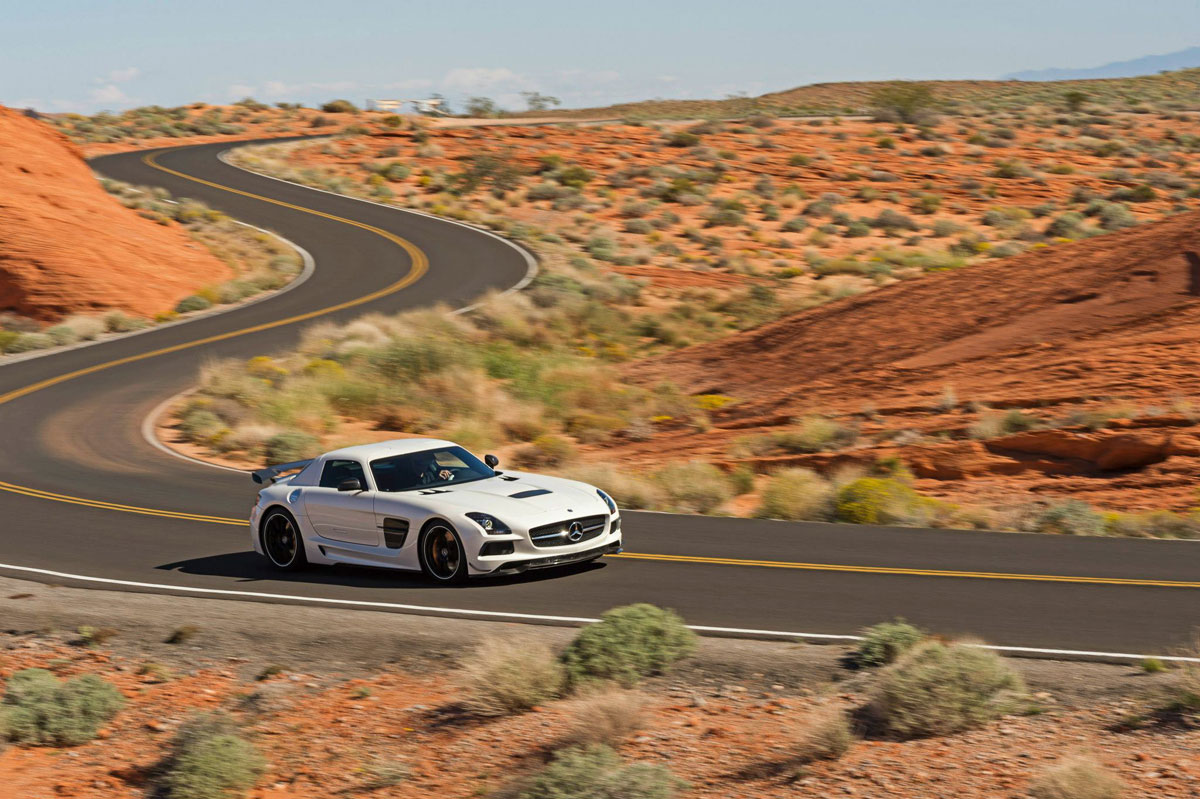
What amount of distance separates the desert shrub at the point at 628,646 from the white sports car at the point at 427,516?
1.90 metres

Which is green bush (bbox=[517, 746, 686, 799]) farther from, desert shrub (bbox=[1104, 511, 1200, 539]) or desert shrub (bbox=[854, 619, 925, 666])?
desert shrub (bbox=[1104, 511, 1200, 539])

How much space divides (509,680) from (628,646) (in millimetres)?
1086

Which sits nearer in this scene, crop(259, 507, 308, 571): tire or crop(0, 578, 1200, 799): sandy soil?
crop(0, 578, 1200, 799): sandy soil

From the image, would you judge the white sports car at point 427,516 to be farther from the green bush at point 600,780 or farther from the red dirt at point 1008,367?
the red dirt at point 1008,367

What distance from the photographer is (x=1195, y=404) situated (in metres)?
20.1

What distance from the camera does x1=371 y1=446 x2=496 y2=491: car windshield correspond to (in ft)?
44.3

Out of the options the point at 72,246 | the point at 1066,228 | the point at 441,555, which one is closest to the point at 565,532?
the point at 441,555

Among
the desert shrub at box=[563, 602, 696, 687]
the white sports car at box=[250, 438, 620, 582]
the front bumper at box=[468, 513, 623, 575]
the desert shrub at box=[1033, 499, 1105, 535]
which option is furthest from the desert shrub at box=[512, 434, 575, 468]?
the desert shrub at box=[563, 602, 696, 687]

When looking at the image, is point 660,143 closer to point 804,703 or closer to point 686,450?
point 686,450

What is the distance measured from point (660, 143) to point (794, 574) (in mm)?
63738

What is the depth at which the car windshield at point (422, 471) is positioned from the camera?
44.3 feet

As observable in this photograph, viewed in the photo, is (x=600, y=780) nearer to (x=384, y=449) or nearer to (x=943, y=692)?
(x=943, y=692)

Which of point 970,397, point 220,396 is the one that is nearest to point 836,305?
point 970,397

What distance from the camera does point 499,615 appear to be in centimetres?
1200
